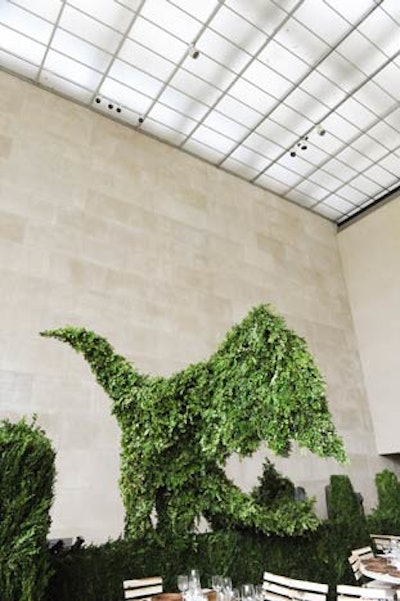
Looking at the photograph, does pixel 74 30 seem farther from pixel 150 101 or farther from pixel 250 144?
pixel 250 144

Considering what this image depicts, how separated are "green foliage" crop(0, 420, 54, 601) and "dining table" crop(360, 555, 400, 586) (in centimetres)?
309

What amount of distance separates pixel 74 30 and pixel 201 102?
2951mm

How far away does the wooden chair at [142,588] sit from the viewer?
3.57 meters

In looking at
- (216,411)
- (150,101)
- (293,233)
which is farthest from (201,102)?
(216,411)

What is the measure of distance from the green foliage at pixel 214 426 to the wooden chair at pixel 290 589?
1.63ft

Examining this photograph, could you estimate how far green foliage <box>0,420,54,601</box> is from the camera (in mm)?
3068

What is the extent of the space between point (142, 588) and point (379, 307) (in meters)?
10.1

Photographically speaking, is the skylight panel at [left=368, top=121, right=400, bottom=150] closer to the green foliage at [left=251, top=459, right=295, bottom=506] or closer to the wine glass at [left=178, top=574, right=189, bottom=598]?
the green foliage at [left=251, top=459, right=295, bottom=506]

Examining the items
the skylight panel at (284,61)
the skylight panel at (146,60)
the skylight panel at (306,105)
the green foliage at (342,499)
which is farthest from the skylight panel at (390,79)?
the green foliage at (342,499)

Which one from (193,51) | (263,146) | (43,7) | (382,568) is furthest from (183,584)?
(263,146)

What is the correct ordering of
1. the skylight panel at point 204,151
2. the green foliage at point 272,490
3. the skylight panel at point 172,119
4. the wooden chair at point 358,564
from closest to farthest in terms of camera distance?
the wooden chair at point 358,564 < the green foliage at point 272,490 < the skylight panel at point 172,119 < the skylight panel at point 204,151

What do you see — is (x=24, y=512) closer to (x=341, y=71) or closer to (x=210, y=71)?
(x=210, y=71)

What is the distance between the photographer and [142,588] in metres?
3.69

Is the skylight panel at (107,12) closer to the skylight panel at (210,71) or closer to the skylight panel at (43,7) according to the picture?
the skylight panel at (43,7)
